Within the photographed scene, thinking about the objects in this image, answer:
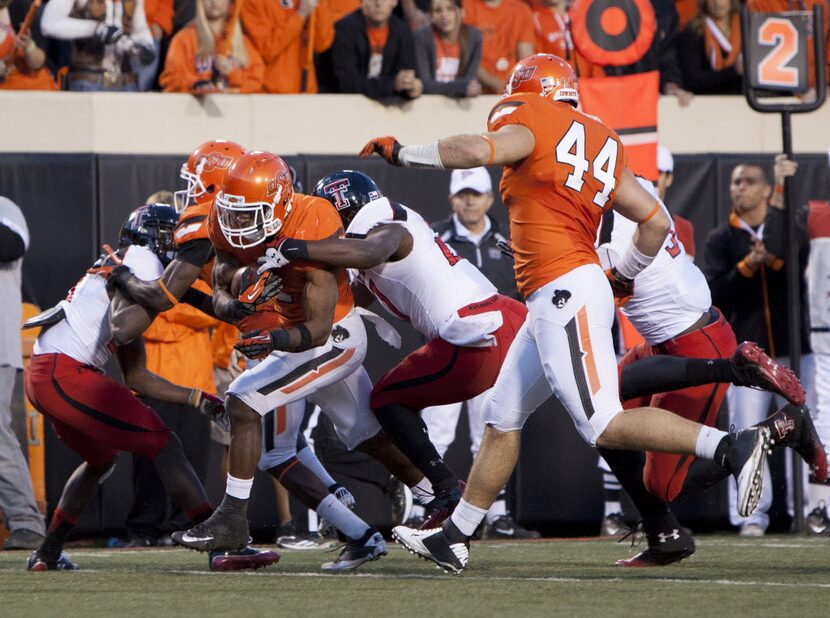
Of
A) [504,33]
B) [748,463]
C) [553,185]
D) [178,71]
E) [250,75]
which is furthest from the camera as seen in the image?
[504,33]

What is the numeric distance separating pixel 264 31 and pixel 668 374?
446 centimetres

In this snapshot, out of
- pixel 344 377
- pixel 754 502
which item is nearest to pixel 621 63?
pixel 344 377

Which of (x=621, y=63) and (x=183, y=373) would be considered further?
(x=621, y=63)

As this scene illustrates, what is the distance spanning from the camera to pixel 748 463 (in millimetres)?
4926

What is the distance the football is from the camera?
18.4 ft

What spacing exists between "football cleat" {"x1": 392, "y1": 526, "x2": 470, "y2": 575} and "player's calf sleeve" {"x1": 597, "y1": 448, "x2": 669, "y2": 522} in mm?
809

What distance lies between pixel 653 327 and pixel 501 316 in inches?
24.1

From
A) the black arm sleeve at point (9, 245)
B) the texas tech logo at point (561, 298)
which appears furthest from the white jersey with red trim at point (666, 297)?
the black arm sleeve at point (9, 245)

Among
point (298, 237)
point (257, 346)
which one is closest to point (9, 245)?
point (298, 237)

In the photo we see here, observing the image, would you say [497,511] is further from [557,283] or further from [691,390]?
[557,283]

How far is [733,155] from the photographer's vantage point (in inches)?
360

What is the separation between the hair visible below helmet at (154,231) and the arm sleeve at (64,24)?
276 cm

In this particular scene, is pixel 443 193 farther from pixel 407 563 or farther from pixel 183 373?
pixel 407 563

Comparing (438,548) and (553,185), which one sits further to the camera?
(438,548)
